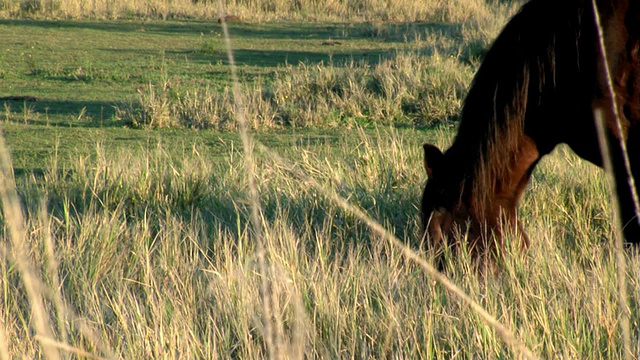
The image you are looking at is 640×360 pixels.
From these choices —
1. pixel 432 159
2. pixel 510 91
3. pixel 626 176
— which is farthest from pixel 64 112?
pixel 626 176

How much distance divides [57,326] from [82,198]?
2.30 metres

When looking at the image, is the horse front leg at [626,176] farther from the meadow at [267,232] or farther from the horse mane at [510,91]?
the horse mane at [510,91]

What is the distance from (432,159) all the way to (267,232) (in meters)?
0.77

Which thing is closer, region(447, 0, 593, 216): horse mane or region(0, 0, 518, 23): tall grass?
region(447, 0, 593, 216): horse mane

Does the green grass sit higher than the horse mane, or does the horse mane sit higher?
the horse mane

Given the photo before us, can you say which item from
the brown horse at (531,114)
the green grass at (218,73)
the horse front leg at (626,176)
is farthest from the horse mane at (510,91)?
the green grass at (218,73)

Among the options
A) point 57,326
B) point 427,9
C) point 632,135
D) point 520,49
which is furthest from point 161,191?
point 427,9

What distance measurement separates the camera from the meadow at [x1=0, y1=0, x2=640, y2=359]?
8.10ft

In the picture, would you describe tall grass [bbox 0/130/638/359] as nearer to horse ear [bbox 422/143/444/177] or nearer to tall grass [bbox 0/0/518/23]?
horse ear [bbox 422/143/444/177]

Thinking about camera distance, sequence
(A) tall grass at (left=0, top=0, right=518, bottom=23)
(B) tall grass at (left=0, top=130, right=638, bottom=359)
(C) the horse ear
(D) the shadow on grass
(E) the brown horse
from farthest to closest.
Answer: (A) tall grass at (left=0, top=0, right=518, bottom=23) < (D) the shadow on grass < (C) the horse ear < (E) the brown horse < (B) tall grass at (left=0, top=130, right=638, bottom=359)

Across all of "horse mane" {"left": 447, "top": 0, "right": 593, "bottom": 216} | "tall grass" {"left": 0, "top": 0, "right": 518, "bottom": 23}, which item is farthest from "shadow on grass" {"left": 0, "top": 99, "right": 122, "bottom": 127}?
"tall grass" {"left": 0, "top": 0, "right": 518, "bottom": 23}

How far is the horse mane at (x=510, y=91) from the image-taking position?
2.97 m

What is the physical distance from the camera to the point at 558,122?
305 centimetres

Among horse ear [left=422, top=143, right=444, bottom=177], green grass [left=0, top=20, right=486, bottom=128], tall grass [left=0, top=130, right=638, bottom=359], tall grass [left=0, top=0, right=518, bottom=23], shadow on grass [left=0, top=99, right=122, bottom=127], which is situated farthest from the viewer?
tall grass [left=0, top=0, right=518, bottom=23]
